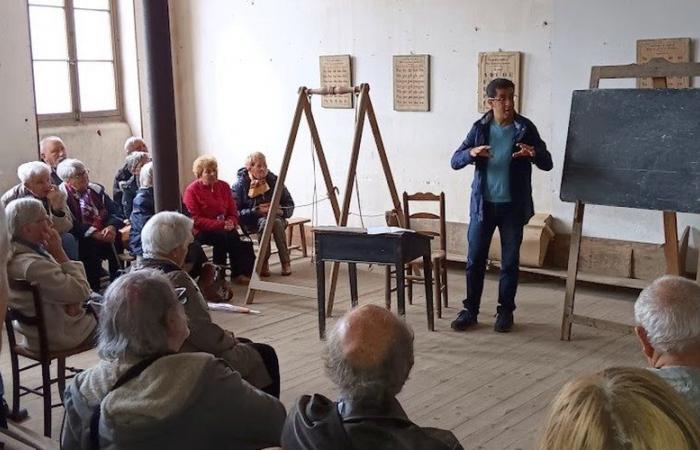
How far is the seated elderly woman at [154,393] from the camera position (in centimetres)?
213

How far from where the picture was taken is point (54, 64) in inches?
310

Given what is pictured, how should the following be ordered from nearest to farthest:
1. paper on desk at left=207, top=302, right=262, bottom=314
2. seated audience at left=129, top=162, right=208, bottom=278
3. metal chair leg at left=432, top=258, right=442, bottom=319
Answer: metal chair leg at left=432, top=258, right=442, bottom=319 → paper on desk at left=207, top=302, right=262, bottom=314 → seated audience at left=129, top=162, right=208, bottom=278

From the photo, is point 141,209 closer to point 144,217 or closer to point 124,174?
Answer: point 144,217

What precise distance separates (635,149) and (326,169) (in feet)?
6.90

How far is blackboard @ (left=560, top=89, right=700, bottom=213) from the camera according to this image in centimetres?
446

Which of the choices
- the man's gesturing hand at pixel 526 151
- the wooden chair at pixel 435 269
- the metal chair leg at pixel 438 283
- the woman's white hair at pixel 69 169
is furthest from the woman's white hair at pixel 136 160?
the man's gesturing hand at pixel 526 151

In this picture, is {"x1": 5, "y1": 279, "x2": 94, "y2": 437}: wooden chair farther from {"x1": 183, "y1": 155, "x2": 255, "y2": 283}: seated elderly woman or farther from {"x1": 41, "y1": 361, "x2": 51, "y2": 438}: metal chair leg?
{"x1": 183, "y1": 155, "x2": 255, "y2": 283}: seated elderly woman

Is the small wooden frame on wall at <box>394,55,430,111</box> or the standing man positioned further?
the small wooden frame on wall at <box>394,55,430,111</box>

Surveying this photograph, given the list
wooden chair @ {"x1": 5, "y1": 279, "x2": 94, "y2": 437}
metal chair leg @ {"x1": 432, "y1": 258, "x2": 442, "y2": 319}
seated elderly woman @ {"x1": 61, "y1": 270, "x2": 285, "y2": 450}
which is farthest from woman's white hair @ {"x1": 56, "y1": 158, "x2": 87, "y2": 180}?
seated elderly woman @ {"x1": 61, "y1": 270, "x2": 285, "y2": 450}

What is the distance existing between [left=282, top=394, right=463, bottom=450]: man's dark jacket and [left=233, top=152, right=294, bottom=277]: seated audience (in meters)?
5.02

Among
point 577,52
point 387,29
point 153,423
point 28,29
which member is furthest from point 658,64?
point 28,29

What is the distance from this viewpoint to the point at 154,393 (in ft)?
7.00

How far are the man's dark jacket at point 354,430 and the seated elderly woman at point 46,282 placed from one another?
7.03 ft

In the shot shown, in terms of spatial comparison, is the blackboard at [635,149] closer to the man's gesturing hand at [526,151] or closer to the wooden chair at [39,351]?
the man's gesturing hand at [526,151]
